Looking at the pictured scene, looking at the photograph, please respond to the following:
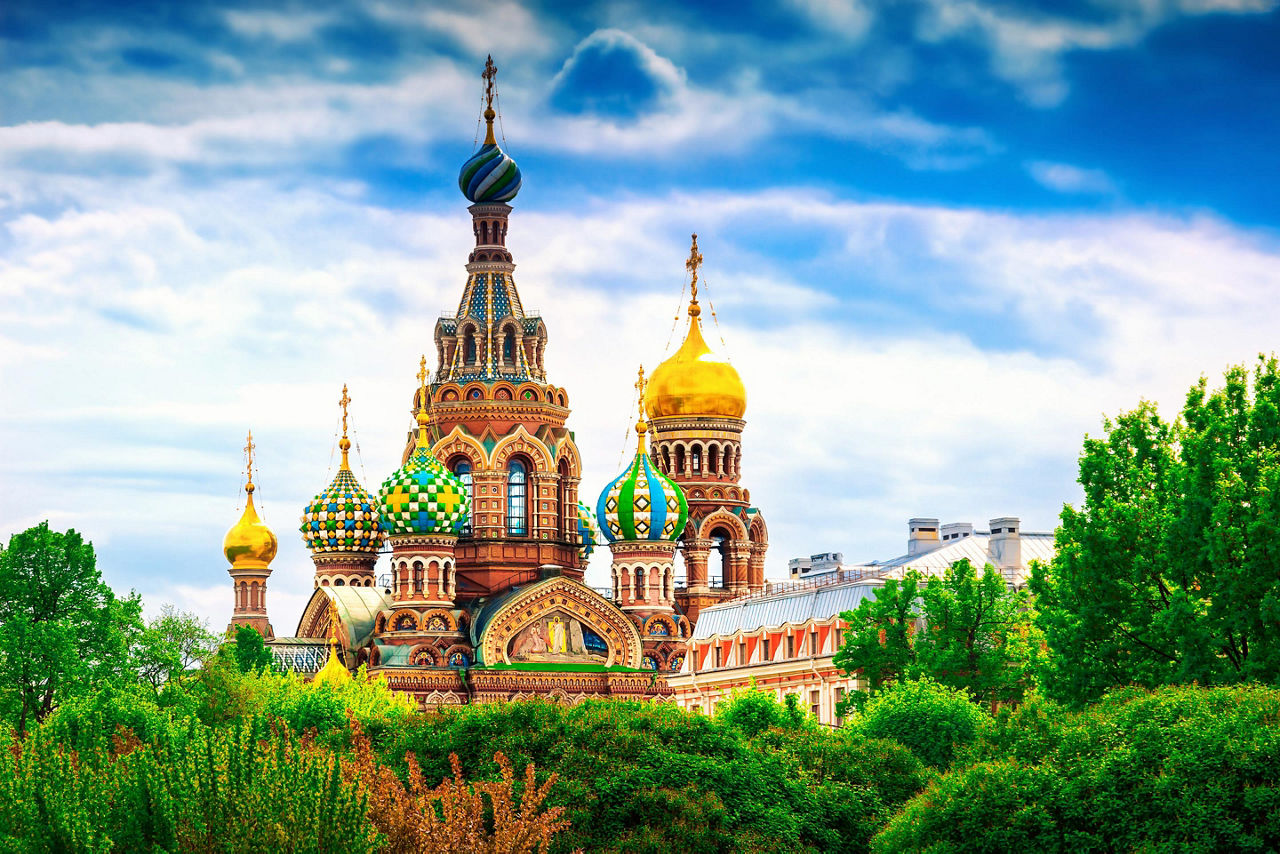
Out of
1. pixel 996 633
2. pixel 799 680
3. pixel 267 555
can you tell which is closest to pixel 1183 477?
pixel 996 633

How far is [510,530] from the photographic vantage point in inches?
2968

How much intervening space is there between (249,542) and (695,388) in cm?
1998

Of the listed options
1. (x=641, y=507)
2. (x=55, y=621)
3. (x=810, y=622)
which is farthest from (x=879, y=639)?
(x=641, y=507)

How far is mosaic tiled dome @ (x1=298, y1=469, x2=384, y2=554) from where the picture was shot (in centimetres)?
7862

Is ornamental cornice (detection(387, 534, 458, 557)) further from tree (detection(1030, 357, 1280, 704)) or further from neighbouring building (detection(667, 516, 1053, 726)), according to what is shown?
tree (detection(1030, 357, 1280, 704))

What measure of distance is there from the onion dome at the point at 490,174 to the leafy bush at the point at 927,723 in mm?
39437

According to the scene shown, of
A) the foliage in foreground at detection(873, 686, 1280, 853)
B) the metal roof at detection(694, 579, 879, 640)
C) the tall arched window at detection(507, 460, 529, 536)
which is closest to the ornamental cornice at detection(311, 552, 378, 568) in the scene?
the tall arched window at detection(507, 460, 529, 536)

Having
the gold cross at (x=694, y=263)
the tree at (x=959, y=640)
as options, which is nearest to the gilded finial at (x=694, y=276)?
the gold cross at (x=694, y=263)

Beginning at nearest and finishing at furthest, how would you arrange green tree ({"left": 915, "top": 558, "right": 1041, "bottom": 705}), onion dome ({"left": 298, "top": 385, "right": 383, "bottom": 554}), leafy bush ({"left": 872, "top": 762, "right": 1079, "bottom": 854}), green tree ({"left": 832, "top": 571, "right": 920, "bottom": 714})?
leafy bush ({"left": 872, "top": 762, "right": 1079, "bottom": 854}) → green tree ({"left": 915, "top": 558, "right": 1041, "bottom": 705}) → green tree ({"left": 832, "top": 571, "right": 920, "bottom": 714}) → onion dome ({"left": 298, "top": 385, "right": 383, "bottom": 554})

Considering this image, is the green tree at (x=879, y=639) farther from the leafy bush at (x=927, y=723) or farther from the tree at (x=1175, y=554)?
the tree at (x=1175, y=554)

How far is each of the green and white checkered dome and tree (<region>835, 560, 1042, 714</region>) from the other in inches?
859

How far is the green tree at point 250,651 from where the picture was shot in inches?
2640

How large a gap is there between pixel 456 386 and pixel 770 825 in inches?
1693

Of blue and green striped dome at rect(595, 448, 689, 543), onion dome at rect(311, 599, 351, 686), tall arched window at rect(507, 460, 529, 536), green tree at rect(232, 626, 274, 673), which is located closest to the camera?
onion dome at rect(311, 599, 351, 686)
